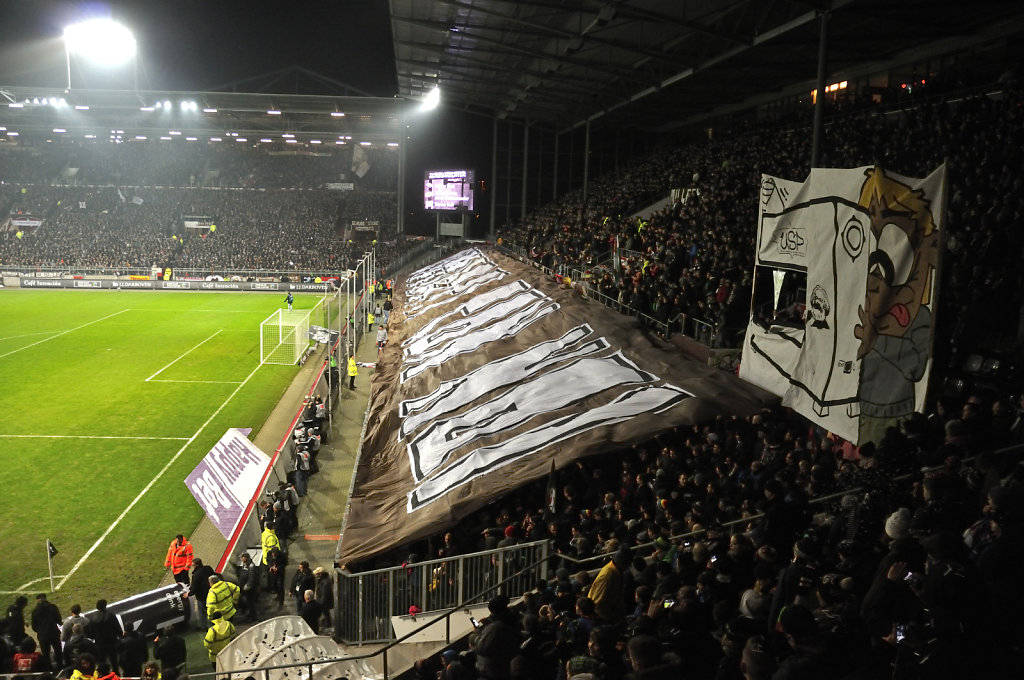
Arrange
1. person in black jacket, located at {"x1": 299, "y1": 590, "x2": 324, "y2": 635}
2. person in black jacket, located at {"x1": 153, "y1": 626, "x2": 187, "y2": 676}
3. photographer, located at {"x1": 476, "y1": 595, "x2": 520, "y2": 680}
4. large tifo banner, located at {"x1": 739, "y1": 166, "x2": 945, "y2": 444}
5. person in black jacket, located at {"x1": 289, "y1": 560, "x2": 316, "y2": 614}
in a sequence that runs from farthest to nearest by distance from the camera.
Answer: person in black jacket, located at {"x1": 289, "y1": 560, "x2": 316, "y2": 614} → person in black jacket, located at {"x1": 299, "y1": 590, "x2": 324, "y2": 635} → person in black jacket, located at {"x1": 153, "y1": 626, "x2": 187, "y2": 676} → large tifo banner, located at {"x1": 739, "y1": 166, "x2": 945, "y2": 444} → photographer, located at {"x1": 476, "y1": 595, "x2": 520, "y2": 680}

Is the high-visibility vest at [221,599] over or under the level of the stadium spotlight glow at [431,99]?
under

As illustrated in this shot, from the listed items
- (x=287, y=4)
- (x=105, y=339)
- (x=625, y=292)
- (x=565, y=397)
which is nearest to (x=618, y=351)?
(x=565, y=397)

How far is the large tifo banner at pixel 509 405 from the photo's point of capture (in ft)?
36.3

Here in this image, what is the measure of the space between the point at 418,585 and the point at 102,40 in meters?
52.0

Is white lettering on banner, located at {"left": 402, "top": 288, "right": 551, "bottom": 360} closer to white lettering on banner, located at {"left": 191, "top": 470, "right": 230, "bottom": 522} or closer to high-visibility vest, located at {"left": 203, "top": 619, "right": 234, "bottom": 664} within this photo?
white lettering on banner, located at {"left": 191, "top": 470, "right": 230, "bottom": 522}

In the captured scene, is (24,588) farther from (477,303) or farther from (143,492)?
(477,303)

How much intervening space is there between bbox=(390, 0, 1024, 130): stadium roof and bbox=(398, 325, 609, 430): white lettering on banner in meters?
8.50

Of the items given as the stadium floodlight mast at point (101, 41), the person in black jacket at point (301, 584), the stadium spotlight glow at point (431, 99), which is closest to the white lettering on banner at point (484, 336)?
the person in black jacket at point (301, 584)

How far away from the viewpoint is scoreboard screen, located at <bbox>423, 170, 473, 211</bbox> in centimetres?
5003

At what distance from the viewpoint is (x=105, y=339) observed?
3534 centimetres

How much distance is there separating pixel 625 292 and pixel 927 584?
15.0 metres

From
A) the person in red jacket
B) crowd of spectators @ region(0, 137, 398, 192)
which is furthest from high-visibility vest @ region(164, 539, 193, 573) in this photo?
crowd of spectators @ region(0, 137, 398, 192)

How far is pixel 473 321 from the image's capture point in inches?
885

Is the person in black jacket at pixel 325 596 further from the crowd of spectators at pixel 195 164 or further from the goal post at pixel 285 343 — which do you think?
the crowd of spectators at pixel 195 164
